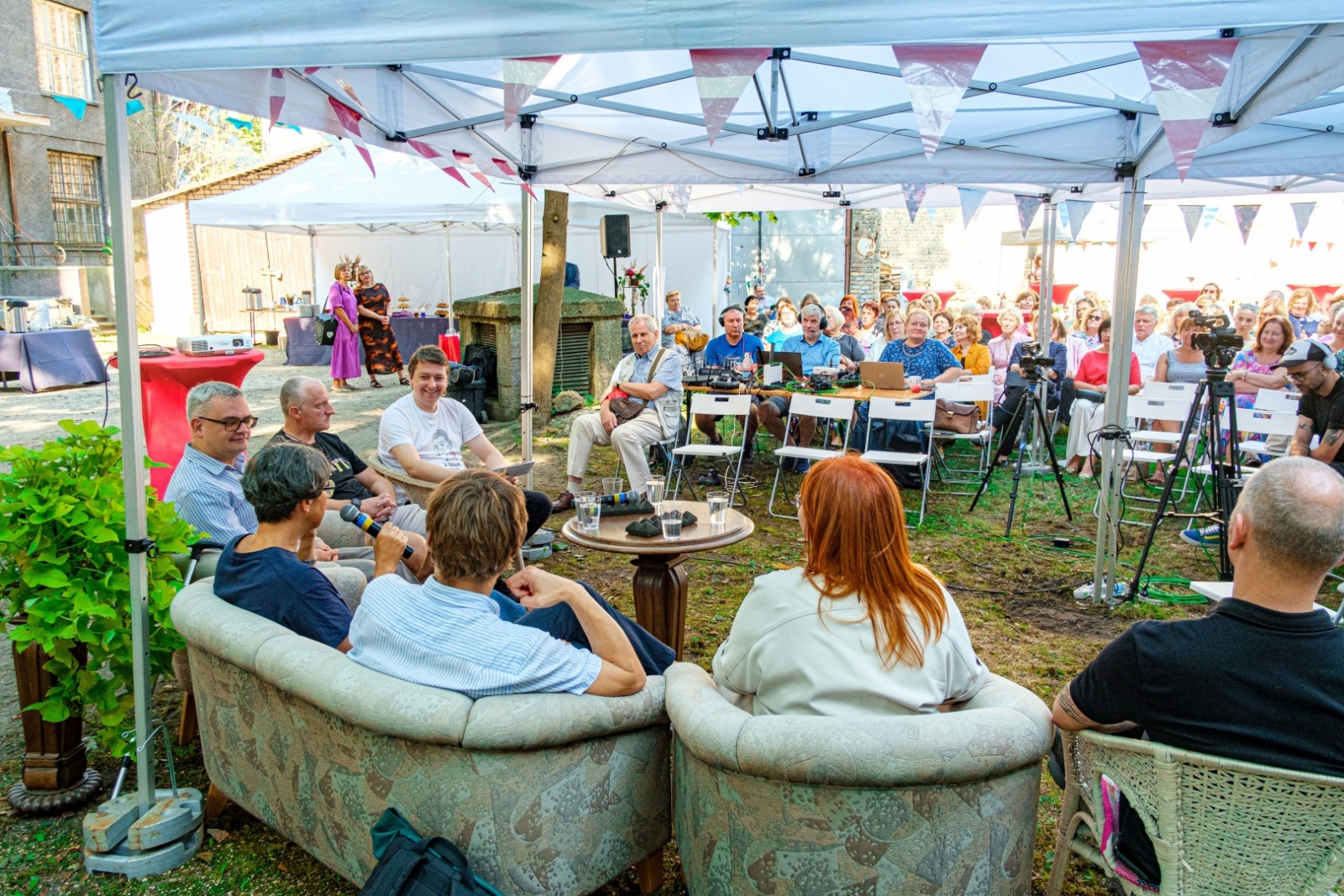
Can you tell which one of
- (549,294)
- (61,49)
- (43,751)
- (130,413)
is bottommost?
(43,751)

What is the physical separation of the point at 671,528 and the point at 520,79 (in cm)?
174

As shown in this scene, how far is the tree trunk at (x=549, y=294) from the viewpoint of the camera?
29.4 feet

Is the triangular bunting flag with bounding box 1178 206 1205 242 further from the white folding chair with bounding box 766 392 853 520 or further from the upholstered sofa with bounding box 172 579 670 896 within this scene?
the upholstered sofa with bounding box 172 579 670 896

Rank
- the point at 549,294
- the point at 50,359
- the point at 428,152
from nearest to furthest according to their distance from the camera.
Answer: the point at 428,152, the point at 549,294, the point at 50,359

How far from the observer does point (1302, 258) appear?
17.9m

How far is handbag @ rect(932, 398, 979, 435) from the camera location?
7.44 m

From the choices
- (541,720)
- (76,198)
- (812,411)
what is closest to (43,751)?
(541,720)

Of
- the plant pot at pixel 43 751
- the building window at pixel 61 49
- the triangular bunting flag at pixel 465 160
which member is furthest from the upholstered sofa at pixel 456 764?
the building window at pixel 61 49

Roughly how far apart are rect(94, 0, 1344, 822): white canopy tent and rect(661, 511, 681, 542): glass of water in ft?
5.71

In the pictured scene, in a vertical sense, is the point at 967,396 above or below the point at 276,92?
below

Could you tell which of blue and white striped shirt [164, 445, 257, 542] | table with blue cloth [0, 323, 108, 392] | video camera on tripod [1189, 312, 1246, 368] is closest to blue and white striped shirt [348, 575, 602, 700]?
blue and white striped shirt [164, 445, 257, 542]

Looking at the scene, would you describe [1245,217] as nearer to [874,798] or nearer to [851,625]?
[851,625]

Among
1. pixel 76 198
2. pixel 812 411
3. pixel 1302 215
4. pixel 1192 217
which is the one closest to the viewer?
pixel 812 411

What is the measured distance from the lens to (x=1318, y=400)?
527 cm
